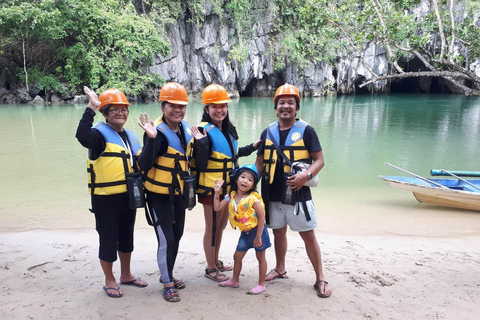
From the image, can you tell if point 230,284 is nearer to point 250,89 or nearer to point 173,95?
point 173,95

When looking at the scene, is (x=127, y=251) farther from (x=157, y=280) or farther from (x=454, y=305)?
(x=454, y=305)

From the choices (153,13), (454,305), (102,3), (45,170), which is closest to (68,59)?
(102,3)

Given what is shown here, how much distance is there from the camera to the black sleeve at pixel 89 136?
2.32 meters

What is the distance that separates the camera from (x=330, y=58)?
1344 inches

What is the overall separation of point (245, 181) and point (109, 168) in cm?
97

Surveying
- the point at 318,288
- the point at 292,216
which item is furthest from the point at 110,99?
the point at 318,288

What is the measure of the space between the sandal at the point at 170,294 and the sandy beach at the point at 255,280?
0.15 ft

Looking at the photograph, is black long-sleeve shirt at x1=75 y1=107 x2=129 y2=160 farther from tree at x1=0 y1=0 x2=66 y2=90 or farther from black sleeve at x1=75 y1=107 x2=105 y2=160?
tree at x1=0 y1=0 x2=66 y2=90

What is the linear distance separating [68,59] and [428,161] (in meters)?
22.7

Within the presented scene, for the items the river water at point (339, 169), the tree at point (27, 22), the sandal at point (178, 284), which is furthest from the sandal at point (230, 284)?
the tree at point (27, 22)

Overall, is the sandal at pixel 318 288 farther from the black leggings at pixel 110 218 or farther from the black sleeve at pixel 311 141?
the black leggings at pixel 110 218

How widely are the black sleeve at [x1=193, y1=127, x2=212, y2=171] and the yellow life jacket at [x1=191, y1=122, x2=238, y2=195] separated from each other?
0.23 feet

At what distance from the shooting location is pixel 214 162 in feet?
9.15

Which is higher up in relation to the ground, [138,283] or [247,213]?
[247,213]
